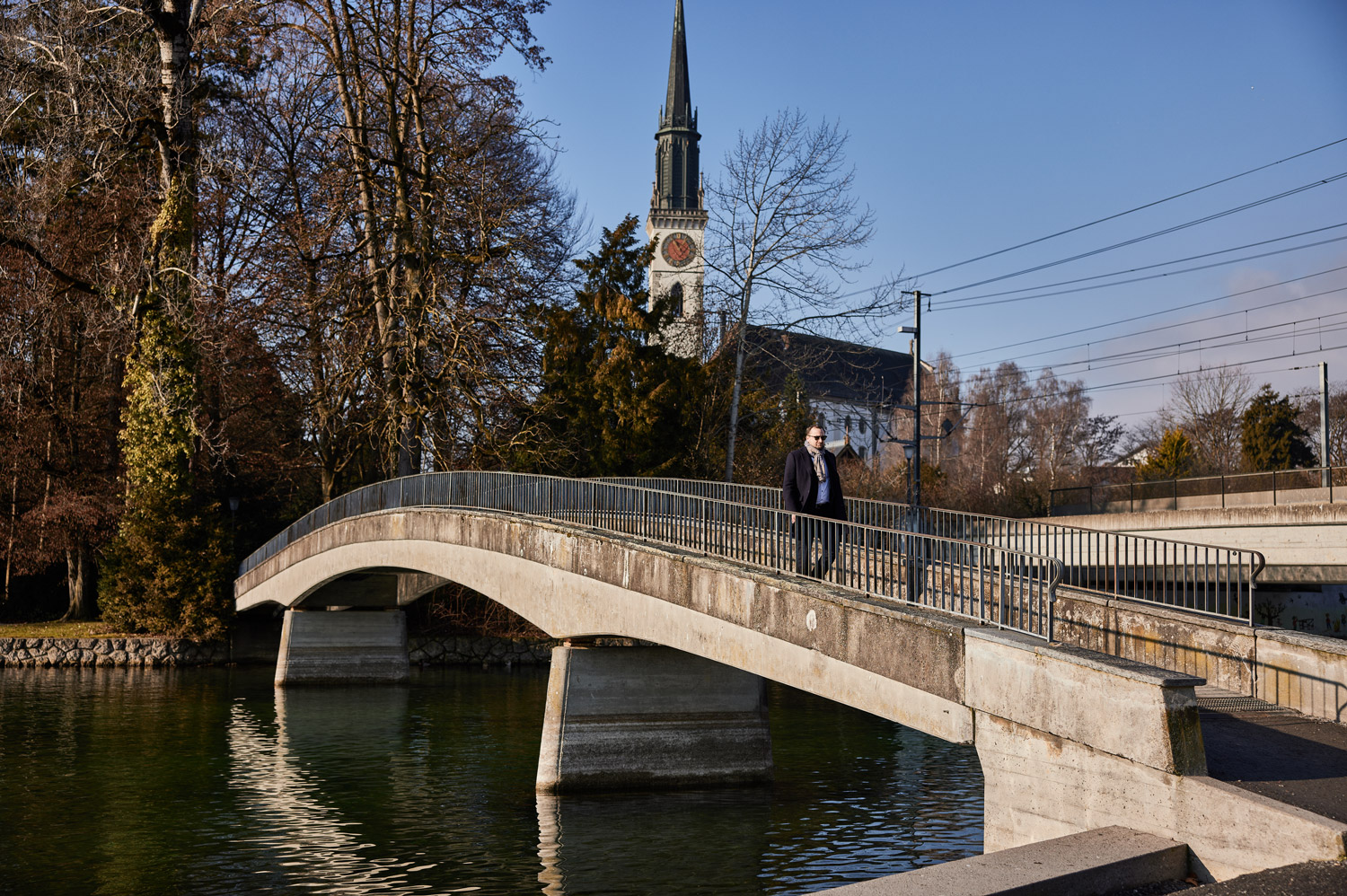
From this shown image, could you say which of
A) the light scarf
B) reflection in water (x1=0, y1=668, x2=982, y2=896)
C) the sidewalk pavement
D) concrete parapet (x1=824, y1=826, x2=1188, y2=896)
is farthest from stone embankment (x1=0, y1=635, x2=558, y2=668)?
concrete parapet (x1=824, y1=826, x2=1188, y2=896)

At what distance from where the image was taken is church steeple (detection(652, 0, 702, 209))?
9275 cm

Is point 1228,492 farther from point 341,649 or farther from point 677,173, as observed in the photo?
point 677,173

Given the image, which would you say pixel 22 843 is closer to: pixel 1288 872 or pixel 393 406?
pixel 1288 872

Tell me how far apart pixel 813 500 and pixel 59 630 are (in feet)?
93.5

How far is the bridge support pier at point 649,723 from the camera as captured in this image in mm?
16609

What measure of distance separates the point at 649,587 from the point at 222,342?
823 inches

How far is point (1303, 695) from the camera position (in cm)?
1058

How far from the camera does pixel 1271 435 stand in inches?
2114

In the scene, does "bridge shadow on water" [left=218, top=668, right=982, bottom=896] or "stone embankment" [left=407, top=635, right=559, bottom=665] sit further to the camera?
"stone embankment" [left=407, top=635, right=559, bottom=665]

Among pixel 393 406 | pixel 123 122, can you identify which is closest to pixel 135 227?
pixel 123 122

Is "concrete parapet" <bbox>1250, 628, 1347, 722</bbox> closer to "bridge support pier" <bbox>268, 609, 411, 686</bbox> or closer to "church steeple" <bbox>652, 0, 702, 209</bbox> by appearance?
"bridge support pier" <bbox>268, 609, 411, 686</bbox>

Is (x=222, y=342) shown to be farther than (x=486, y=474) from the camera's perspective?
Yes

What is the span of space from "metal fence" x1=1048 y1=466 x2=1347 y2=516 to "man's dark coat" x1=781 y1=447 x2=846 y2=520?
15.8 metres

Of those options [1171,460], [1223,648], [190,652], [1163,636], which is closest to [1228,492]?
[1163,636]
